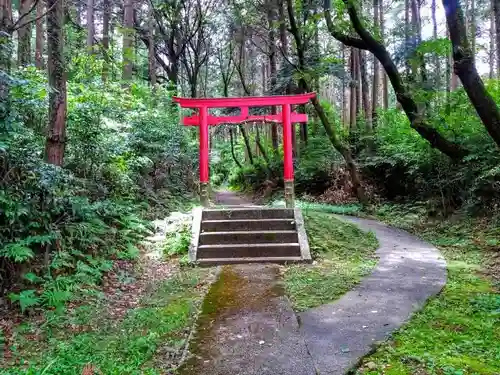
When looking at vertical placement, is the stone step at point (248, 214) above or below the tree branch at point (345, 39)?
below

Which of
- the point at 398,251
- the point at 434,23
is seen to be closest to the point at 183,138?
the point at 398,251

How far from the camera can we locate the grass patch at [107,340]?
3434mm

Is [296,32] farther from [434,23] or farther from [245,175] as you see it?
[245,175]

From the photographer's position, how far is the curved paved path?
358 cm

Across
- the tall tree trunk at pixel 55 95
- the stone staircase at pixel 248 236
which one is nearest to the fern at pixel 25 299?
the tall tree trunk at pixel 55 95

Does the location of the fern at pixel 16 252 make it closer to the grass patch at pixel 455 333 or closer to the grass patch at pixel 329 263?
the grass patch at pixel 329 263

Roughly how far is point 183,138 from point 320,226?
6.95 meters

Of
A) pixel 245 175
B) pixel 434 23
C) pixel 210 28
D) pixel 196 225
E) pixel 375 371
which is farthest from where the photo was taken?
pixel 245 175

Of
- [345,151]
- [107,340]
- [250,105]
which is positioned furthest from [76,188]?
[345,151]

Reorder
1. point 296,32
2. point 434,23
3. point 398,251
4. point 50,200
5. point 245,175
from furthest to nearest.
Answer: point 245,175 < point 434,23 < point 296,32 < point 398,251 < point 50,200

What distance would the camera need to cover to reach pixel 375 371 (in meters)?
3.19

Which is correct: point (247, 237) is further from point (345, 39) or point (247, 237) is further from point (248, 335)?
point (345, 39)

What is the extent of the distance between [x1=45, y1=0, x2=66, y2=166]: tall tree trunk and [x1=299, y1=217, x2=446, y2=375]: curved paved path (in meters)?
4.11

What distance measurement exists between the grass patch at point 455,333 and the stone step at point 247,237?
9.51ft
